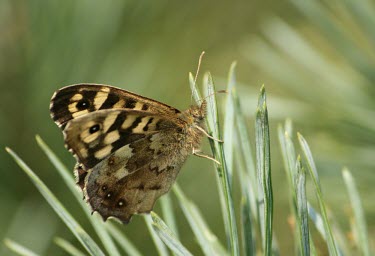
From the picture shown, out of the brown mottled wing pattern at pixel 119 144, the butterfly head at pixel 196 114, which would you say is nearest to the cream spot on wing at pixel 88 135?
the brown mottled wing pattern at pixel 119 144

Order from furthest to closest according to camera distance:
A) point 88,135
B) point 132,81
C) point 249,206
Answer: point 132,81
point 88,135
point 249,206

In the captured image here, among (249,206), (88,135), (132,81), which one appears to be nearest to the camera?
(249,206)

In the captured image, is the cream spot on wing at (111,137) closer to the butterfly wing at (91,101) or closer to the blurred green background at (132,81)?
the butterfly wing at (91,101)

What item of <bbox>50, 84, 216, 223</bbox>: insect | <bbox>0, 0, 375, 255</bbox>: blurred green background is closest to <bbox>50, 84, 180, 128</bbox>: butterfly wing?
<bbox>50, 84, 216, 223</bbox>: insect

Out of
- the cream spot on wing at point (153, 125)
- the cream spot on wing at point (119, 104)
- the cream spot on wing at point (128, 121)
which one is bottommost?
the cream spot on wing at point (153, 125)

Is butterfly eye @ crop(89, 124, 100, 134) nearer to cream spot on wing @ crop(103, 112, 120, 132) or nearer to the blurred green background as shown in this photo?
cream spot on wing @ crop(103, 112, 120, 132)

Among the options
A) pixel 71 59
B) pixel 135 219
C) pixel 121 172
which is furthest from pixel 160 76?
pixel 121 172

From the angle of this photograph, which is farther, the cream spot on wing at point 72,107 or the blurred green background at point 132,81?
the blurred green background at point 132,81

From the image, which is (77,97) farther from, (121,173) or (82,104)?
(121,173)

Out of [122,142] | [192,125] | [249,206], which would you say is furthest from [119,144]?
[249,206]
